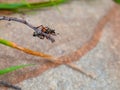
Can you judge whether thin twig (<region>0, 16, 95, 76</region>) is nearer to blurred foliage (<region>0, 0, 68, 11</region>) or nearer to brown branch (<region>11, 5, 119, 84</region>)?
brown branch (<region>11, 5, 119, 84</region>)

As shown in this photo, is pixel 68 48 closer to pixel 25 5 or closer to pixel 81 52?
pixel 81 52

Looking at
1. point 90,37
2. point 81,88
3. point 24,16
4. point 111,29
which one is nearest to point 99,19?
point 111,29

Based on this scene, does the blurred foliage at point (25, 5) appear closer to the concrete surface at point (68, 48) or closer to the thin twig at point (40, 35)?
the concrete surface at point (68, 48)

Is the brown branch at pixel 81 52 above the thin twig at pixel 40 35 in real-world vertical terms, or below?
below

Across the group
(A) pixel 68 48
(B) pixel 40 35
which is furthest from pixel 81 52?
(B) pixel 40 35

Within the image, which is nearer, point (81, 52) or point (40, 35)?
point (40, 35)

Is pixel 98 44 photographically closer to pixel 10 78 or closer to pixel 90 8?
pixel 90 8

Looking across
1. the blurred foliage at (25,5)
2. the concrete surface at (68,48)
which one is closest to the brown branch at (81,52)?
the concrete surface at (68,48)

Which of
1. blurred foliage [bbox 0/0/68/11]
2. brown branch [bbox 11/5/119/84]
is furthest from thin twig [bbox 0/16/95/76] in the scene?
blurred foliage [bbox 0/0/68/11]
